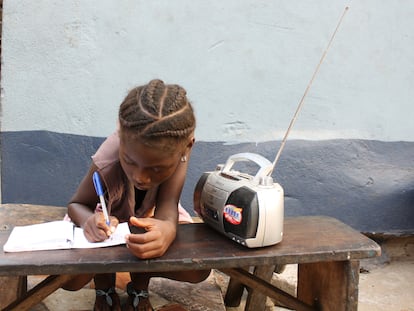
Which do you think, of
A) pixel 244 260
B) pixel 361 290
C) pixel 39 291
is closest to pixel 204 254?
pixel 244 260

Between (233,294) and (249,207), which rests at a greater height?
(249,207)

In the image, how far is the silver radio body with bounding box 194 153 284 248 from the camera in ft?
5.19

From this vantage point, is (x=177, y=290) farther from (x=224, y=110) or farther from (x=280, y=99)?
(x=280, y=99)

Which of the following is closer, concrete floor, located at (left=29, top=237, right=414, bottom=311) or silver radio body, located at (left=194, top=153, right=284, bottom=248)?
silver radio body, located at (left=194, top=153, right=284, bottom=248)

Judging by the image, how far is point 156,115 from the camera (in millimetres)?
1454

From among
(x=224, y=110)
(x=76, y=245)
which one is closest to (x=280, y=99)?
(x=224, y=110)

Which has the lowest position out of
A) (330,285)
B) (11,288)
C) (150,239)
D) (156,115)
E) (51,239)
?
(11,288)

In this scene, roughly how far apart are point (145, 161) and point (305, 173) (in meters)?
1.94

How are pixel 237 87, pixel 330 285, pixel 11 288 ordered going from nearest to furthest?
pixel 330 285 → pixel 11 288 → pixel 237 87

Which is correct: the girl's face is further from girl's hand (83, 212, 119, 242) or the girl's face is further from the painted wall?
the painted wall

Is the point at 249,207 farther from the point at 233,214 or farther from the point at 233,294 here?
the point at 233,294

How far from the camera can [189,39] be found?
9.95ft

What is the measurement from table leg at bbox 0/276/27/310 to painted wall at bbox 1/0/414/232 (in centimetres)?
98

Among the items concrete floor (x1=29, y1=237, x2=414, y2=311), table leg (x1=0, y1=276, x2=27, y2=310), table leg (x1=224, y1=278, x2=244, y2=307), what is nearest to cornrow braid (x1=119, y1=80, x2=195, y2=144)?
table leg (x1=0, y1=276, x2=27, y2=310)
